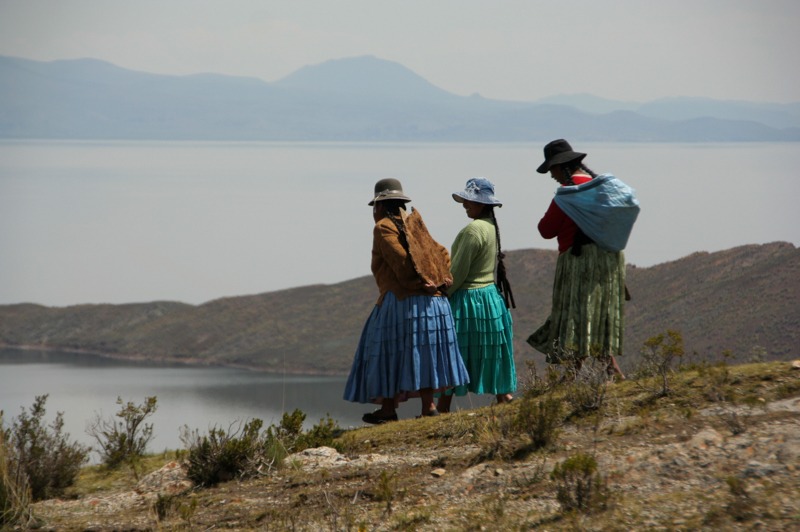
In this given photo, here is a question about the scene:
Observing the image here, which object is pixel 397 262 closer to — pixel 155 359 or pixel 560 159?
pixel 560 159

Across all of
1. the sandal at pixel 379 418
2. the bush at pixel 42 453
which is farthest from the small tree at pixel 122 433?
the sandal at pixel 379 418

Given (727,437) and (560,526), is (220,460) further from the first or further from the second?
(727,437)

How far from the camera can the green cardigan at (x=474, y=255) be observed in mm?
9992

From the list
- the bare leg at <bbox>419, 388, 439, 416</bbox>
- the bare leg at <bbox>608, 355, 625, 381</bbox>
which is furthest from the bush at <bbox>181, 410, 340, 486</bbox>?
the bare leg at <bbox>608, 355, 625, 381</bbox>

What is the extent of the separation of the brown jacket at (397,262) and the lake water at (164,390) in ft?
29.2

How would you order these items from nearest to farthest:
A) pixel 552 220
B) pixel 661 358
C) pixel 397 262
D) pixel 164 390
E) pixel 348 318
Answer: pixel 661 358 → pixel 552 220 → pixel 397 262 → pixel 164 390 → pixel 348 318

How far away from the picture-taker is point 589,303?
9.16 meters

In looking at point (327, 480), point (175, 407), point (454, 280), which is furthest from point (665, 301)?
point (327, 480)

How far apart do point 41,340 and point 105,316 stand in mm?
4277

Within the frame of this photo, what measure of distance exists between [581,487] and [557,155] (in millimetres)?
3741

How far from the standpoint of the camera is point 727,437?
700cm

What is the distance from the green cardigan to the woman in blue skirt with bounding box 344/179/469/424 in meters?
0.21

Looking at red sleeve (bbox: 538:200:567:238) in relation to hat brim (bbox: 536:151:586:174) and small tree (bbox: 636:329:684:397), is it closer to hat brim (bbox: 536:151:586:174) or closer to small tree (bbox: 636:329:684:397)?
hat brim (bbox: 536:151:586:174)

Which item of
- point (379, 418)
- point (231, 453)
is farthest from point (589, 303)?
point (231, 453)
